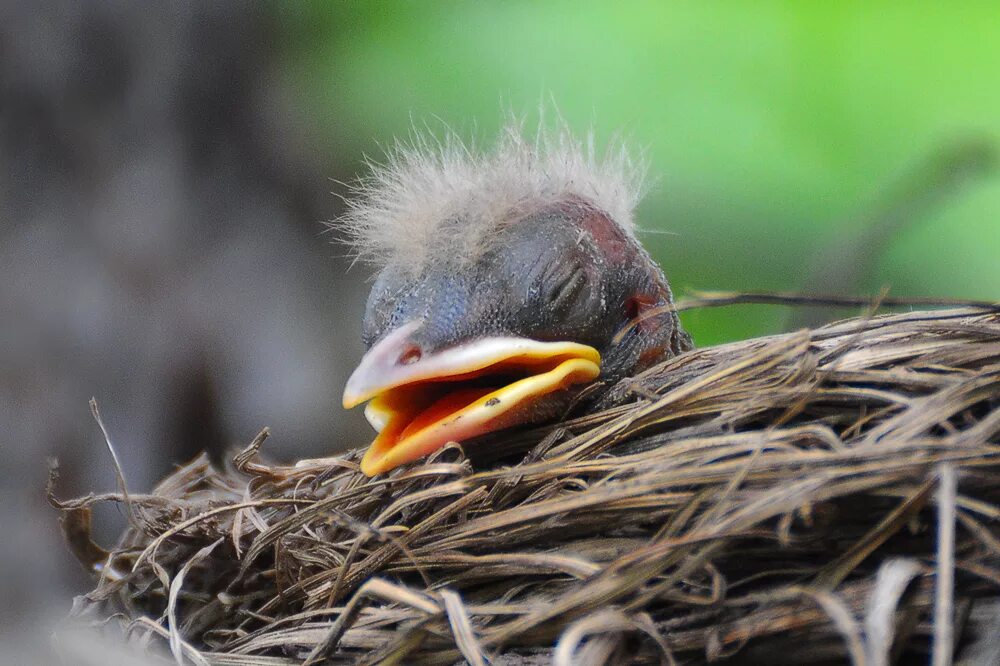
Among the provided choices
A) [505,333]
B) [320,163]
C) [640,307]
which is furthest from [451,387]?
[320,163]

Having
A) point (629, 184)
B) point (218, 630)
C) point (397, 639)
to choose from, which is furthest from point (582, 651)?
point (629, 184)

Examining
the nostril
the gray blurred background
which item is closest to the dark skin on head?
the nostril

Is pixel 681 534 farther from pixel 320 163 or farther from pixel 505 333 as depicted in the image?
pixel 320 163

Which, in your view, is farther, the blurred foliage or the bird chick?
the blurred foliage

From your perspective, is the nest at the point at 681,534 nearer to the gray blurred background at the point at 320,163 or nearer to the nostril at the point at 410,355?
the nostril at the point at 410,355

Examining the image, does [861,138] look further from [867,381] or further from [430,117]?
[867,381]

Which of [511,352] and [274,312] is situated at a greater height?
[274,312]

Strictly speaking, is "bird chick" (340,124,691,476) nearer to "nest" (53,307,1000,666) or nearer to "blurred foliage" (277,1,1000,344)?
"nest" (53,307,1000,666)
